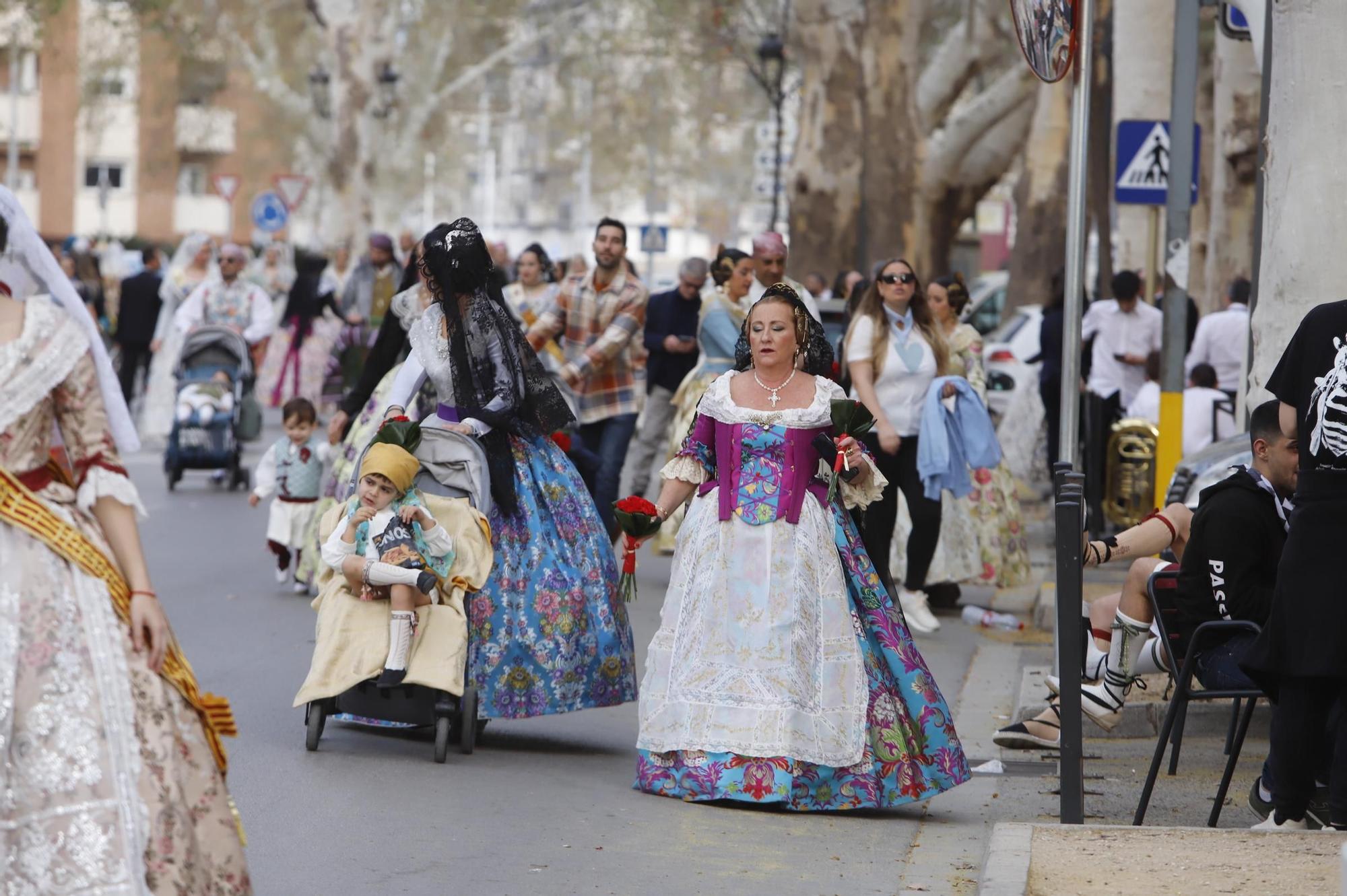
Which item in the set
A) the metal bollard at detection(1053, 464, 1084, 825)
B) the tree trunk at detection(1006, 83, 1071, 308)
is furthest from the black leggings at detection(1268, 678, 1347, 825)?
the tree trunk at detection(1006, 83, 1071, 308)

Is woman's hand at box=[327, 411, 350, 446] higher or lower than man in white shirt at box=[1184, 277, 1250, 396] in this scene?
lower

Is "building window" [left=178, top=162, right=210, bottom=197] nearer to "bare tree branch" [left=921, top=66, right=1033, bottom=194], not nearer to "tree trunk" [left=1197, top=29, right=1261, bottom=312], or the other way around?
"bare tree branch" [left=921, top=66, right=1033, bottom=194]

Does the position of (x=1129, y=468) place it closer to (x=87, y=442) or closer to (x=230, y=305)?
(x=230, y=305)

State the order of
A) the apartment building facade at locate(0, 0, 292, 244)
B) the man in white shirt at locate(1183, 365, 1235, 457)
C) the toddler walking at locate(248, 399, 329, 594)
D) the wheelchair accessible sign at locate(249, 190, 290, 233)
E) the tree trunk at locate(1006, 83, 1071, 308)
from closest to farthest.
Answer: the toddler walking at locate(248, 399, 329, 594) → the man in white shirt at locate(1183, 365, 1235, 457) → the tree trunk at locate(1006, 83, 1071, 308) → the wheelchair accessible sign at locate(249, 190, 290, 233) → the apartment building facade at locate(0, 0, 292, 244)

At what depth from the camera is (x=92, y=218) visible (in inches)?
3095

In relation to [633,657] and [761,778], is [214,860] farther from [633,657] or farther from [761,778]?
[633,657]

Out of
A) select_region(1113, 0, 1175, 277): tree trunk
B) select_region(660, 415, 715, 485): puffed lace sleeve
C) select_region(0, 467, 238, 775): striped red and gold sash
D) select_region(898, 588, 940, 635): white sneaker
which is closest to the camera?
select_region(0, 467, 238, 775): striped red and gold sash

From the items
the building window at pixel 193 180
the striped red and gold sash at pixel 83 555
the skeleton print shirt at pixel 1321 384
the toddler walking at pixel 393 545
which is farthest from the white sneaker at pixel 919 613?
the building window at pixel 193 180

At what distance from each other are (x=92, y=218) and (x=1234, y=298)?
65143 mm

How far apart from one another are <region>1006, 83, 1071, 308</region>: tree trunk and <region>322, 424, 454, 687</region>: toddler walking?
74.5 ft

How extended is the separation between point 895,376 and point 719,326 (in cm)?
190

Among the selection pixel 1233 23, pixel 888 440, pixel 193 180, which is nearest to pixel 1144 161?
pixel 1233 23

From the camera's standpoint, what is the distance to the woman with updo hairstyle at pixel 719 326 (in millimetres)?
13570

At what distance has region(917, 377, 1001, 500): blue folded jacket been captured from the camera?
1186 cm
